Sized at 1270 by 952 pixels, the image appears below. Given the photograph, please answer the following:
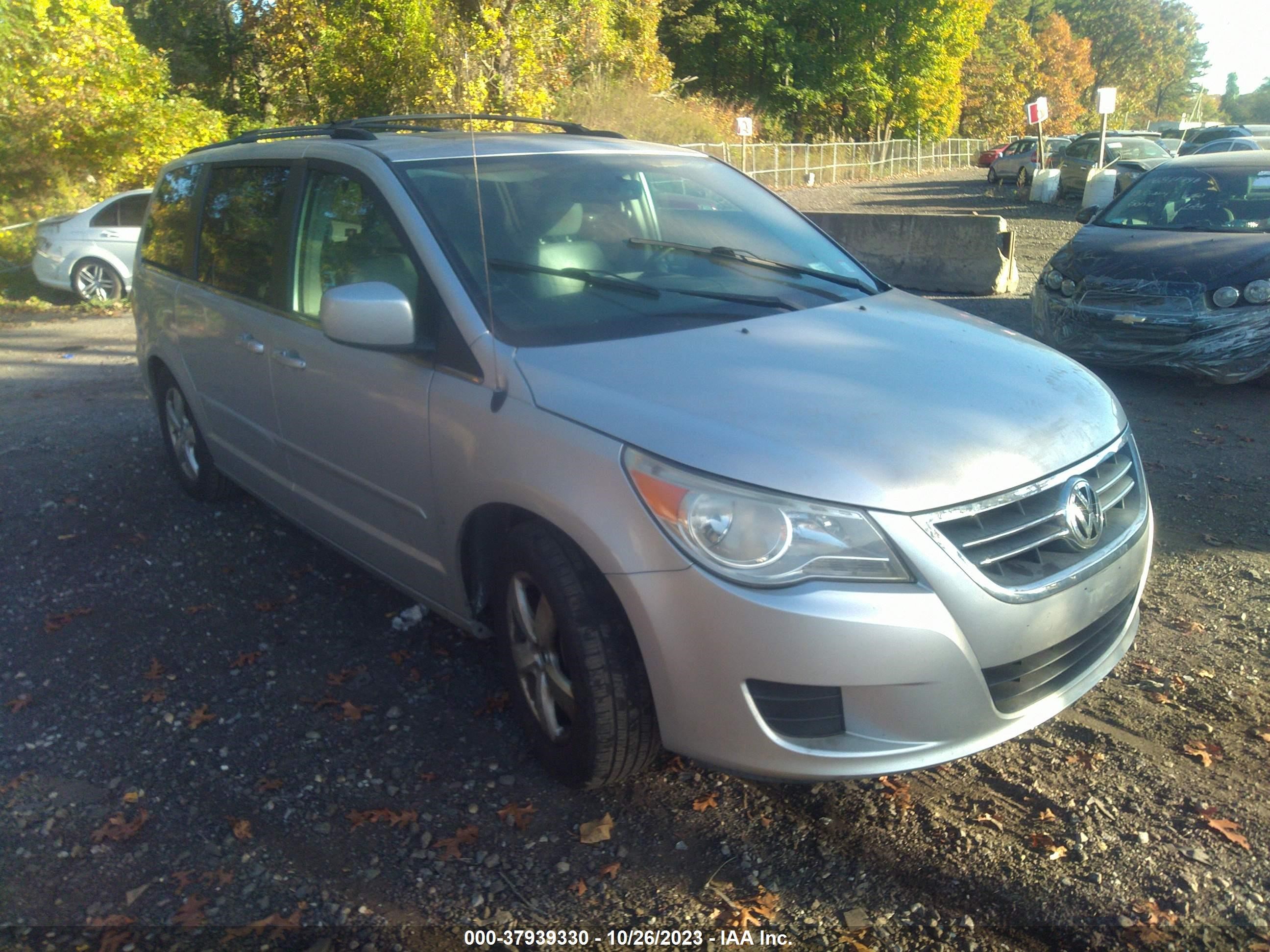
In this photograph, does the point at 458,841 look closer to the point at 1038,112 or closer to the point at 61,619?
the point at 61,619

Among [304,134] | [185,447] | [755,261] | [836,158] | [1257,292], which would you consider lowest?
[836,158]

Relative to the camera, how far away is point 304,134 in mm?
4805

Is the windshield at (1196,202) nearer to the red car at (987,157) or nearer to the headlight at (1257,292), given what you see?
the headlight at (1257,292)

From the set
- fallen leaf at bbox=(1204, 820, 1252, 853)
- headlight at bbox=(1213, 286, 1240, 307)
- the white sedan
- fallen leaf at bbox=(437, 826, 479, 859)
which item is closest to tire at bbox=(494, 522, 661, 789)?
fallen leaf at bbox=(437, 826, 479, 859)

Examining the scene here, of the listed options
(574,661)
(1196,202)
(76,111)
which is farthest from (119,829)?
(76,111)

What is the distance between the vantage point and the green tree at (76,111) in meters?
16.0

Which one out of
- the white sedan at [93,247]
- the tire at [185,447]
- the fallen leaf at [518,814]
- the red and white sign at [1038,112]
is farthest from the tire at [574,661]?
the red and white sign at [1038,112]

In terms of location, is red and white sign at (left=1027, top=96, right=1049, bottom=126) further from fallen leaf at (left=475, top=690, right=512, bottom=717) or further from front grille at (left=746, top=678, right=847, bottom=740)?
front grille at (left=746, top=678, right=847, bottom=740)

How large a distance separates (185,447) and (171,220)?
119cm

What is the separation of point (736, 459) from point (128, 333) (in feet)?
38.7

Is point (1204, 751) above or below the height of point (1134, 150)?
below

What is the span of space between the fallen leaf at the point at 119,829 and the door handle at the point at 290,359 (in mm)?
1677

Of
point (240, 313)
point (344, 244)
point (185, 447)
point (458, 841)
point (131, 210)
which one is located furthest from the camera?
point (131, 210)

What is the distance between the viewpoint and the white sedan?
14.4 meters
